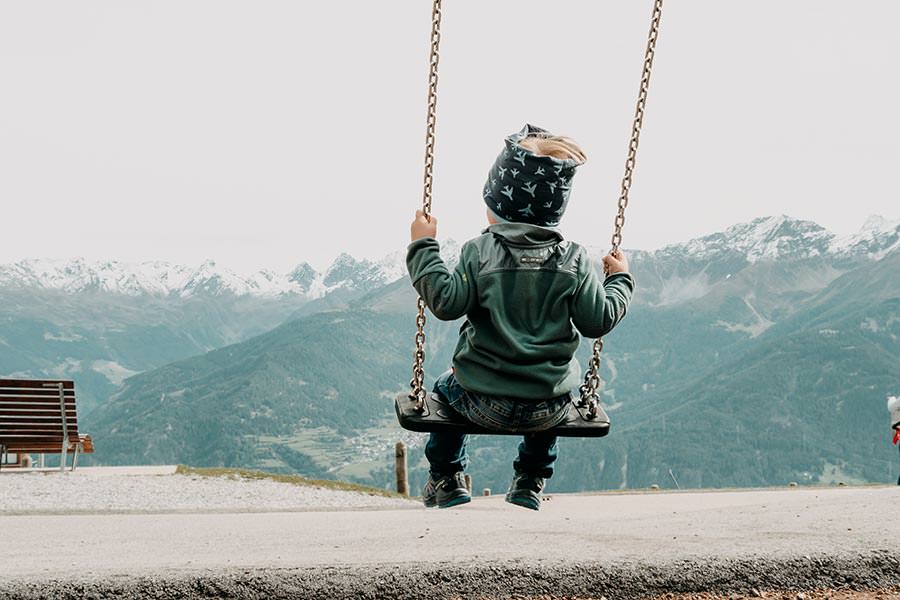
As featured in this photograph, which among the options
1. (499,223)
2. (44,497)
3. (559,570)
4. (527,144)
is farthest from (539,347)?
(44,497)

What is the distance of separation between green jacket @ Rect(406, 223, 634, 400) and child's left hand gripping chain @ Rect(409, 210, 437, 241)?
0.17 feet

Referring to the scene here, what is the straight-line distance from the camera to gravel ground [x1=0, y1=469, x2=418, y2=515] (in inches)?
618

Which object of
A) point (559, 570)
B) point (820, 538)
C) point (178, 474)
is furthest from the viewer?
point (178, 474)

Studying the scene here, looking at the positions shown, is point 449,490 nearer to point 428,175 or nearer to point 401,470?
point 428,175

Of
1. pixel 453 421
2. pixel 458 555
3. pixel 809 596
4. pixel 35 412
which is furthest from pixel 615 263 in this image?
pixel 35 412

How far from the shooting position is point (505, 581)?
795cm

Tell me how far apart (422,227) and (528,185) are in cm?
61

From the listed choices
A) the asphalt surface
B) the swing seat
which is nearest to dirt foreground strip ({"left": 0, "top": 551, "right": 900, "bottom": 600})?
the asphalt surface

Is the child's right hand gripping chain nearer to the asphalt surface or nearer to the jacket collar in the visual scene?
the jacket collar

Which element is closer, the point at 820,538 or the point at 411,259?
the point at 411,259

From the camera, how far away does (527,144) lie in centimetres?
585

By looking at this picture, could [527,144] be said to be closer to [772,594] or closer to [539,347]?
[539,347]

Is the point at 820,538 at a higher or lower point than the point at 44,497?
higher

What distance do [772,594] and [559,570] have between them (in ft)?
5.35
